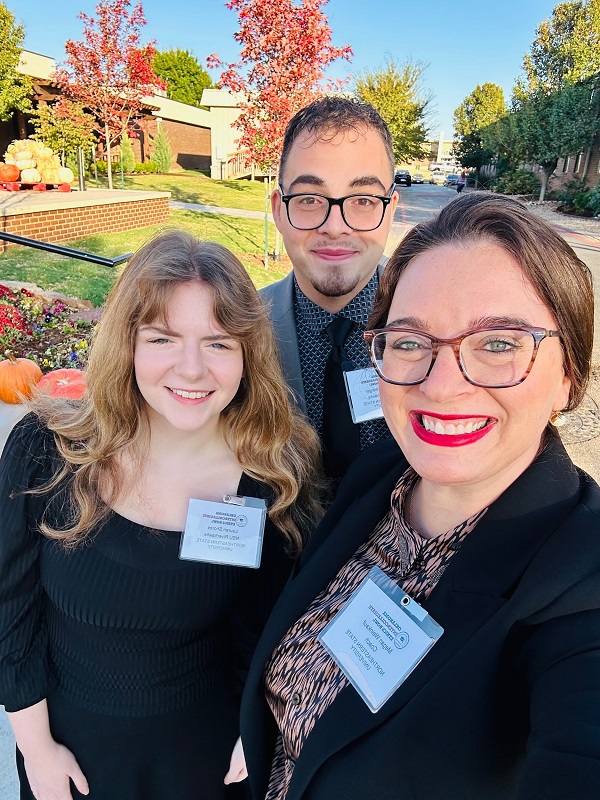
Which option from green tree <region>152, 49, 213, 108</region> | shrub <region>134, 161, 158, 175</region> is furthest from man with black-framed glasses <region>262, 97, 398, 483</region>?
green tree <region>152, 49, 213, 108</region>

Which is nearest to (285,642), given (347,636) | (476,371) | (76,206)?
(347,636)

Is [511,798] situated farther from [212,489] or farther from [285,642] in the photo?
[212,489]

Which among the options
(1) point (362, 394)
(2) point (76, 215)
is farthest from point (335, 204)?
(2) point (76, 215)

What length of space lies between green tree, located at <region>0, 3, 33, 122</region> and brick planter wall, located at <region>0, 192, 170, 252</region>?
346 inches

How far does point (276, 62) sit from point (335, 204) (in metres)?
9.87

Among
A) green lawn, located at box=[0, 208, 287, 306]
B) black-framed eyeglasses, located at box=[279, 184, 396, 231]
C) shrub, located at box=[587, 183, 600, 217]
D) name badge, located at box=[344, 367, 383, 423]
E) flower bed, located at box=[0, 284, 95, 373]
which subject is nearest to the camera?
name badge, located at box=[344, 367, 383, 423]

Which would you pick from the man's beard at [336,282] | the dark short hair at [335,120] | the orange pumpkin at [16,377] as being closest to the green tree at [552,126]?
the orange pumpkin at [16,377]

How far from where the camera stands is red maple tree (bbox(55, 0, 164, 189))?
56.9 feet

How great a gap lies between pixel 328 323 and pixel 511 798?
1.79 metres

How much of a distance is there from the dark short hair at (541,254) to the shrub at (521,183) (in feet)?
123

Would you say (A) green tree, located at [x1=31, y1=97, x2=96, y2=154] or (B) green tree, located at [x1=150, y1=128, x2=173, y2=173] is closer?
(A) green tree, located at [x1=31, y1=97, x2=96, y2=154]

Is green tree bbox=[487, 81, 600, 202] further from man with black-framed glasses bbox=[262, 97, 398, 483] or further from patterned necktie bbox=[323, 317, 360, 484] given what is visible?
patterned necktie bbox=[323, 317, 360, 484]

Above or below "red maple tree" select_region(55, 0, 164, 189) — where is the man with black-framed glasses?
below

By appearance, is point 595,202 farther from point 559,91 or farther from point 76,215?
point 76,215
